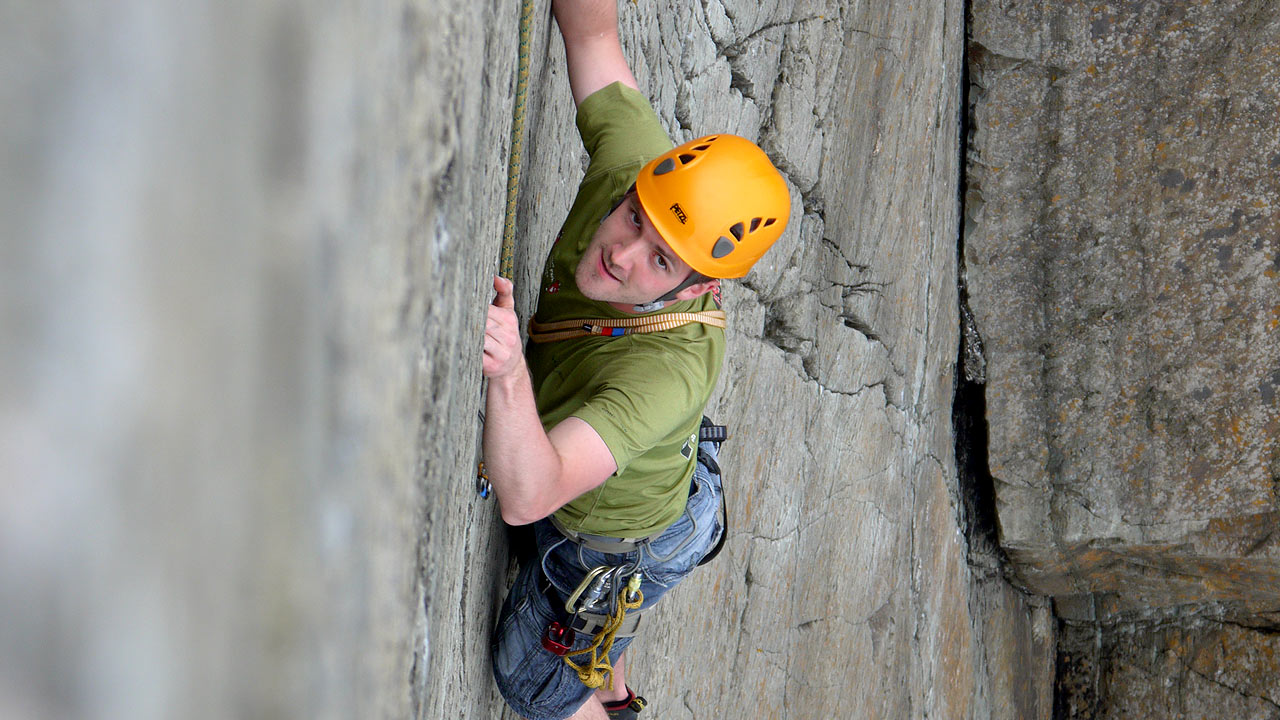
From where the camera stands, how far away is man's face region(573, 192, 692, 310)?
1.90 m

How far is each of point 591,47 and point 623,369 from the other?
2.57ft

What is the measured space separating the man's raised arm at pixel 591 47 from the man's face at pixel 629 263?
38 cm

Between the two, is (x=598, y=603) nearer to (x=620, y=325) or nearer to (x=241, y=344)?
(x=620, y=325)

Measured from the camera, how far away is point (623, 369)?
6.00ft

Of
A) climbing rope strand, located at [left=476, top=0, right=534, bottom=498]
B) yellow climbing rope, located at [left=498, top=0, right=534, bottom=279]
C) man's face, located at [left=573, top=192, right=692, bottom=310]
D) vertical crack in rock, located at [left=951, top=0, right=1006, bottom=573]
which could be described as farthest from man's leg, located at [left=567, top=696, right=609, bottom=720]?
vertical crack in rock, located at [left=951, top=0, right=1006, bottom=573]

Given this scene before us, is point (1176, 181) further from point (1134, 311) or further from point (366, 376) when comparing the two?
point (366, 376)

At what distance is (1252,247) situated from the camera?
168 inches

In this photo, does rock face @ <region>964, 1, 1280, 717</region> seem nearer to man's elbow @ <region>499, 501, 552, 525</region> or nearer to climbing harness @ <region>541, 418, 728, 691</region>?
climbing harness @ <region>541, 418, 728, 691</region>

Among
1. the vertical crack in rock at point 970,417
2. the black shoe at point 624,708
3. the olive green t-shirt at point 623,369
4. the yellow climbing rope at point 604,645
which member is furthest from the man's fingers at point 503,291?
the vertical crack in rock at point 970,417

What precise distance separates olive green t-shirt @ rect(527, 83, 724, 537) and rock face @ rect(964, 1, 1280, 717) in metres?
3.23

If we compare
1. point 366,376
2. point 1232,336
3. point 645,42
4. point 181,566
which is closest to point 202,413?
point 181,566

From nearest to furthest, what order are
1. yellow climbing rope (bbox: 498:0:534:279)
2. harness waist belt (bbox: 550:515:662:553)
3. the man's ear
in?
yellow climbing rope (bbox: 498:0:534:279), the man's ear, harness waist belt (bbox: 550:515:662:553)

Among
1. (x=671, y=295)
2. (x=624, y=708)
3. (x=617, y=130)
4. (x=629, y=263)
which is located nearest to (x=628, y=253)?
(x=629, y=263)

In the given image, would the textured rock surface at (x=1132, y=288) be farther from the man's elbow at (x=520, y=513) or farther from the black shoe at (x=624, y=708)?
the man's elbow at (x=520, y=513)
